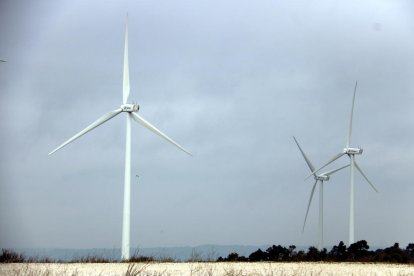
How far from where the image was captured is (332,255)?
7481 cm

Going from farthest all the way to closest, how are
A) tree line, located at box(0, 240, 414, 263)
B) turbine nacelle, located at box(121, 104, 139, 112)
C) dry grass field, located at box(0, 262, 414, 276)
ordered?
turbine nacelle, located at box(121, 104, 139, 112)
tree line, located at box(0, 240, 414, 263)
dry grass field, located at box(0, 262, 414, 276)

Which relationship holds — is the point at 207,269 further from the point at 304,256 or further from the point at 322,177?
the point at 322,177

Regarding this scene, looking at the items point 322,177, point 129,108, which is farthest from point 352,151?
point 129,108

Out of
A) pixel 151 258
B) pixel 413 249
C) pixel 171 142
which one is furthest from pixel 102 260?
pixel 413 249

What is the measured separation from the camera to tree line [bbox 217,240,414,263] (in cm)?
6712

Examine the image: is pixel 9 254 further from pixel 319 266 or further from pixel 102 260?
pixel 319 266

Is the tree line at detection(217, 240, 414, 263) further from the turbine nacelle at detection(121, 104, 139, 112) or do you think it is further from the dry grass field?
the turbine nacelle at detection(121, 104, 139, 112)

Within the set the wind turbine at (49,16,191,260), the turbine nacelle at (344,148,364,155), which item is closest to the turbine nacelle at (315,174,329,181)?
the turbine nacelle at (344,148,364,155)

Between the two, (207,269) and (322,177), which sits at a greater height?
(322,177)

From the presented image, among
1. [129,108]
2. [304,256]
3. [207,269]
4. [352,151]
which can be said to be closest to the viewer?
[207,269]

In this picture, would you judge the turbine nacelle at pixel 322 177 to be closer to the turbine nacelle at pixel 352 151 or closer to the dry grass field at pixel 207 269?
the turbine nacelle at pixel 352 151

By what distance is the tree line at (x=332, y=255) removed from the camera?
67.1m

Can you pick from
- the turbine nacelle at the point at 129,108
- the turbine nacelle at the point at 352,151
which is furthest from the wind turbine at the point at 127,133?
the turbine nacelle at the point at 352,151

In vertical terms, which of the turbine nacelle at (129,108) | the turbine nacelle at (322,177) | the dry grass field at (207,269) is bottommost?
the dry grass field at (207,269)
